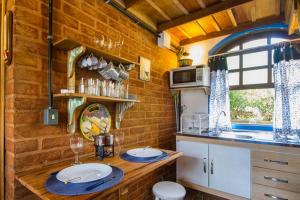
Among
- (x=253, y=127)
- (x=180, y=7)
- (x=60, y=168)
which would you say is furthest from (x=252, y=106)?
(x=60, y=168)

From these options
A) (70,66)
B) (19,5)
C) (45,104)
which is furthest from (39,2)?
(45,104)

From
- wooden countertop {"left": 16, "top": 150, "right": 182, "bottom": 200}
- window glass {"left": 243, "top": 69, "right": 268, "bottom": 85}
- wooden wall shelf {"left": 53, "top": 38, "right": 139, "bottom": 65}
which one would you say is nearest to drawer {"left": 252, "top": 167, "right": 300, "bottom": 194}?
wooden countertop {"left": 16, "top": 150, "right": 182, "bottom": 200}

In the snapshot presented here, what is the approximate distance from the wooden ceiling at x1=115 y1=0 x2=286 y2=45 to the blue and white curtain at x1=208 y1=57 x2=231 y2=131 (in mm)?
488

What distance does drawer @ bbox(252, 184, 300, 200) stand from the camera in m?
1.59

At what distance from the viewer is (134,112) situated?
6.41 ft

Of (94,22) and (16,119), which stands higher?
(94,22)

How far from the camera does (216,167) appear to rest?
2.04 metres

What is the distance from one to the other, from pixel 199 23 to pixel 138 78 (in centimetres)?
122

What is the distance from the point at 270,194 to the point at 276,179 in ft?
0.53

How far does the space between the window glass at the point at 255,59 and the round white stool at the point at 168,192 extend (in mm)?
1911

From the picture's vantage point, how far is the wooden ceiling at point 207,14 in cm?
190

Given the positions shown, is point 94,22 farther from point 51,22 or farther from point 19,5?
point 19,5

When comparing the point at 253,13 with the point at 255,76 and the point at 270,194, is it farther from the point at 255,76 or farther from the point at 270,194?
the point at 270,194

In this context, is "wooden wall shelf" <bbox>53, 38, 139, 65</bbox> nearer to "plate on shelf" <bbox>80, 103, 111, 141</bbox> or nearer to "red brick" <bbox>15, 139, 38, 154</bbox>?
"plate on shelf" <bbox>80, 103, 111, 141</bbox>
